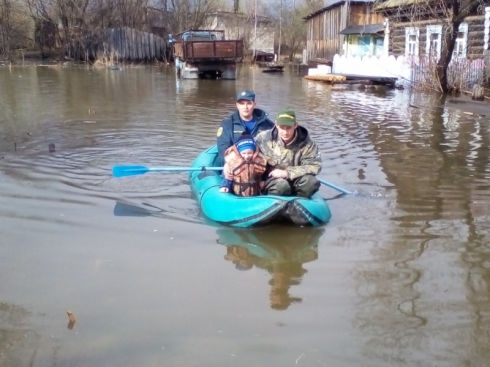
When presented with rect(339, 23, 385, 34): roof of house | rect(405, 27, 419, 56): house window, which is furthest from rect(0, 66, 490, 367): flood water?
rect(339, 23, 385, 34): roof of house

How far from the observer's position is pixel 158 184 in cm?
727

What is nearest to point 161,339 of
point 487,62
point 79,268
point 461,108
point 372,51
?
point 79,268

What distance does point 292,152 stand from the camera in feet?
18.9

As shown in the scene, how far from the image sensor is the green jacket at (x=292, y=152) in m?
5.72

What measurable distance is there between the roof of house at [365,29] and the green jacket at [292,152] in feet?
68.3

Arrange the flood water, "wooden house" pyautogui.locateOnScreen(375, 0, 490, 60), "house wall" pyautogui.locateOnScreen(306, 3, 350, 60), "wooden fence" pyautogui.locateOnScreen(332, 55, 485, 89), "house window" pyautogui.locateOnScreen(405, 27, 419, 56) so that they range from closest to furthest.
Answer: the flood water < "wooden fence" pyautogui.locateOnScreen(332, 55, 485, 89) < "wooden house" pyautogui.locateOnScreen(375, 0, 490, 60) < "house window" pyautogui.locateOnScreen(405, 27, 419, 56) < "house wall" pyautogui.locateOnScreen(306, 3, 350, 60)

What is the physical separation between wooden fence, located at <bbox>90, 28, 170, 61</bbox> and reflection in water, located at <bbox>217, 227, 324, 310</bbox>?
32207mm

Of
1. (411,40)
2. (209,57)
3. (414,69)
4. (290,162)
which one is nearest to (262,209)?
(290,162)

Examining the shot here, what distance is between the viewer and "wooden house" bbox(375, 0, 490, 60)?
17.5 m

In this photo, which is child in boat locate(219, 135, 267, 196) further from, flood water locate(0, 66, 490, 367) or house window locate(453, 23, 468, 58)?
house window locate(453, 23, 468, 58)

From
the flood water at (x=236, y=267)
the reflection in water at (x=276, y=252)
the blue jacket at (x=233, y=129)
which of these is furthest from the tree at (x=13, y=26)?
the reflection in water at (x=276, y=252)

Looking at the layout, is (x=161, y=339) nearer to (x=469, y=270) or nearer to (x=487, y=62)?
(x=469, y=270)

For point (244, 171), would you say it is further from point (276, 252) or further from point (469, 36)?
point (469, 36)

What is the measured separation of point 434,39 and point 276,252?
16.4m
